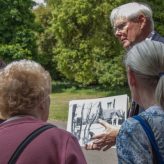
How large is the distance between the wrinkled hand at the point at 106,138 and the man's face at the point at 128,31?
0.81 metres

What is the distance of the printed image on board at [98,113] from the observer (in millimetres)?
3691

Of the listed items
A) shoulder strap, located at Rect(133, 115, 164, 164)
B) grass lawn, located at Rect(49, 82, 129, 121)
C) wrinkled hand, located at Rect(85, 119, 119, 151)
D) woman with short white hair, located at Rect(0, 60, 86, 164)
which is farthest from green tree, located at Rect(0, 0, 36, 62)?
shoulder strap, located at Rect(133, 115, 164, 164)

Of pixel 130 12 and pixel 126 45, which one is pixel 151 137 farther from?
pixel 130 12

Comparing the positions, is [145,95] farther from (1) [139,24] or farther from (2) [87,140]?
(1) [139,24]

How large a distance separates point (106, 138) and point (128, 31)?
1004 millimetres

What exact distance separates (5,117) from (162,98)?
84 cm

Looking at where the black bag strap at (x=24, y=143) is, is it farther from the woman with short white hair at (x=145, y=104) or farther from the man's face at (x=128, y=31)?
the man's face at (x=128, y=31)

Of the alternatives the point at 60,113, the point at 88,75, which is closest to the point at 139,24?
the point at 60,113

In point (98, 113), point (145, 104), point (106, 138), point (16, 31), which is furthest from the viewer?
point (16, 31)

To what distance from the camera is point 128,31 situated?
402 centimetres

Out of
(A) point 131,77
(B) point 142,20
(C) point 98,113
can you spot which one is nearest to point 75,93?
(B) point 142,20

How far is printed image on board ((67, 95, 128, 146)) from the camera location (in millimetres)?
3691

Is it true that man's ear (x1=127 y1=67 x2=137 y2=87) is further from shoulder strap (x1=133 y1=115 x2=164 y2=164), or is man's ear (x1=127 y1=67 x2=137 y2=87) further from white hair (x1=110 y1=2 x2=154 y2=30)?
white hair (x1=110 y1=2 x2=154 y2=30)

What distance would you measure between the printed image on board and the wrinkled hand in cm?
21
